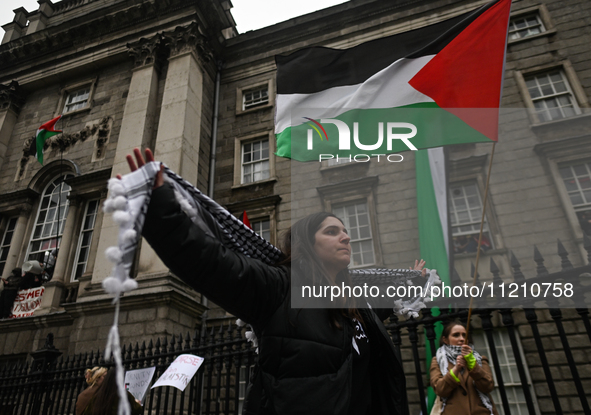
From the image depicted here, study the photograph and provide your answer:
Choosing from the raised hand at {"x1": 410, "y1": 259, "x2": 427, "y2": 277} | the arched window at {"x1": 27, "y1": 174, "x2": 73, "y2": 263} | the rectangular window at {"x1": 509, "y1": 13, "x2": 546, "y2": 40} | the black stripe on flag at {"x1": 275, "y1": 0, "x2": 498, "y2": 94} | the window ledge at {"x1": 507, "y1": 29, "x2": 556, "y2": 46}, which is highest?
the rectangular window at {"x1": 509, "y1": 13, "x2": 546, "y2": 40}

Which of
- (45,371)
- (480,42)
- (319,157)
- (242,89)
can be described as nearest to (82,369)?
(45,371)

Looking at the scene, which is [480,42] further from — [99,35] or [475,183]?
[99,35]

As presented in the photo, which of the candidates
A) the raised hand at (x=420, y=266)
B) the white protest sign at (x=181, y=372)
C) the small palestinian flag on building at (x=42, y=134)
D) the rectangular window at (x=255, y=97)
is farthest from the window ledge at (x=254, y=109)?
the raised hand at (x=420, y=266)

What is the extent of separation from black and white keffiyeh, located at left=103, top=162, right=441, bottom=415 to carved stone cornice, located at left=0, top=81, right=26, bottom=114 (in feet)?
65.8

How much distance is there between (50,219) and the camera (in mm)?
14453

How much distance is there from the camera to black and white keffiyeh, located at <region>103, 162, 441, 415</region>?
1.43 m

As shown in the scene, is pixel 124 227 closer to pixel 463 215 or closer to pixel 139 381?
pixel 463 215

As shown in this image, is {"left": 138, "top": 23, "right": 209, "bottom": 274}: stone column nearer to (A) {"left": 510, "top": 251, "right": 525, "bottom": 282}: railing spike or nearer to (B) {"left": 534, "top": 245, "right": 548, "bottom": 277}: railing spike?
(A) {"left": 510, "top": 251, "right": 525, "bottom": 282}: railing spike

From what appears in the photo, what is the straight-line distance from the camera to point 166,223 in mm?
1670

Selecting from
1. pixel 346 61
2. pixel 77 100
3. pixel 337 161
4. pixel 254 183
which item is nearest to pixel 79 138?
pixel 77 100

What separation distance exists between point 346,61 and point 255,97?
11.9m

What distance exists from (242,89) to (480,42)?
1328 centimetres

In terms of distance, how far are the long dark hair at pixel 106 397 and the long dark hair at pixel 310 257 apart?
3133 mm

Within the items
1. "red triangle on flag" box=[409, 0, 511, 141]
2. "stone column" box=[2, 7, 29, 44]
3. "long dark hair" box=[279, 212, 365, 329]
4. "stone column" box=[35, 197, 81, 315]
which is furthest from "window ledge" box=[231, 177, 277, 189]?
"stone column" box=[2, 7, 29, 44]
